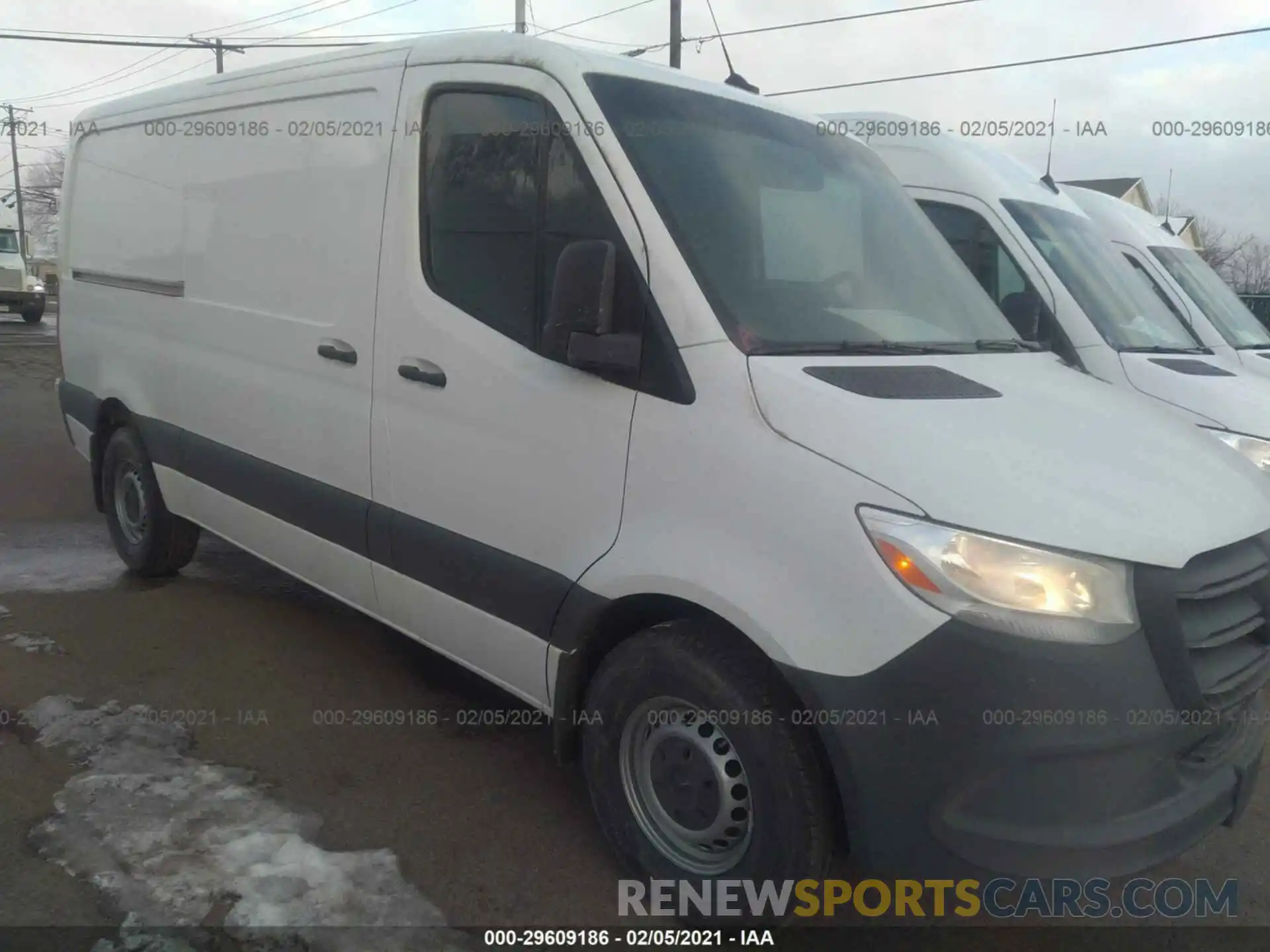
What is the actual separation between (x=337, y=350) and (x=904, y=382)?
205 centimetres

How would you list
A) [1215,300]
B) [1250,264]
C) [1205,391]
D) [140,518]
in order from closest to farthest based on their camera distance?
1. [1205,391]
2. [140,518]
3. [1215,300]
4. [1250,264]

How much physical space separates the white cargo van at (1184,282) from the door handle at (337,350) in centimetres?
519

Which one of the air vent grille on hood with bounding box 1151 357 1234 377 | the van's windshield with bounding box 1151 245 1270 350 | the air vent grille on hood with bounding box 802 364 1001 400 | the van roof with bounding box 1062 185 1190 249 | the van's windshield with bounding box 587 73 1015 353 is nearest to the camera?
the air vent grille on hood with bounding box 802 364 1001 400

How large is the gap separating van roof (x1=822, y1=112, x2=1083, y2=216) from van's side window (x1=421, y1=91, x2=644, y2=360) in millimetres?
3488

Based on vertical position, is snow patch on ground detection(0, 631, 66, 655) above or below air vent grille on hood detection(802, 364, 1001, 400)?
below

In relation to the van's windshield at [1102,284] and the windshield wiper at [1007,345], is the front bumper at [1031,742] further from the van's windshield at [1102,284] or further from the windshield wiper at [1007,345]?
the van's windshield at [1102,284]

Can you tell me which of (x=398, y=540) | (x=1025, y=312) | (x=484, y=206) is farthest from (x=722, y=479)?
(x=1025, y=312)

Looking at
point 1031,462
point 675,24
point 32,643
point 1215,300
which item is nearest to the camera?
point 1031,462

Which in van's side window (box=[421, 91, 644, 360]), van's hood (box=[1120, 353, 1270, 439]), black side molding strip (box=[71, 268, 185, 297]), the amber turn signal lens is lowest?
the amber turn signal lens

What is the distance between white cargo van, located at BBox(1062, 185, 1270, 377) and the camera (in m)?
6.94

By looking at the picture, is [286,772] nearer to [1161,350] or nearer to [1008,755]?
[1008,755]

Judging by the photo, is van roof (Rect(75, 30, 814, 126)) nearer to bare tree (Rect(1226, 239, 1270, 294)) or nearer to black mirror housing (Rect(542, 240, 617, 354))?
black mirror housing (Rect(542, 240, 617, 354))

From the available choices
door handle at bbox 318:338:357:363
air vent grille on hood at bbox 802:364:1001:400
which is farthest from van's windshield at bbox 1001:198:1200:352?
door handle at bbox 318:338:357:363

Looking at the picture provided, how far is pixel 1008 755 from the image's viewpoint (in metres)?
2.27
